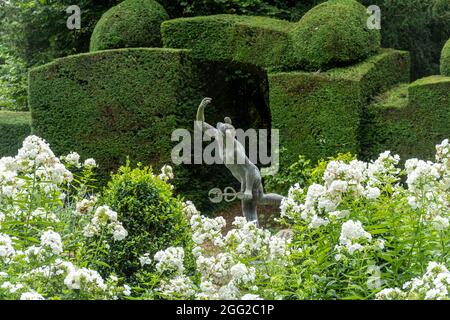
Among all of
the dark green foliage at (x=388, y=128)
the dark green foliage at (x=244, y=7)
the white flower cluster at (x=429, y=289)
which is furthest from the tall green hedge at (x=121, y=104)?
the white flower cluster at (x=429, y=289)

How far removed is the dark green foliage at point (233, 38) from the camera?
11.7m

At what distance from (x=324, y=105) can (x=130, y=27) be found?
389 cm

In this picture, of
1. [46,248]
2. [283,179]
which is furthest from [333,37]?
[46,248]

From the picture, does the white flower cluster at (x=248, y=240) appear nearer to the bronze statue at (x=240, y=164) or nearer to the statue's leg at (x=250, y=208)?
the bronze statue at (x=240, y=164)

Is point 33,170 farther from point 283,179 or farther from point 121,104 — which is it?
point 121,104

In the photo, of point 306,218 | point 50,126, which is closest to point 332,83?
point 50,126

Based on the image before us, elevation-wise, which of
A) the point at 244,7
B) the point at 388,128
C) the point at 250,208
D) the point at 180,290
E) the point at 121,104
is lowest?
the point at 250,208

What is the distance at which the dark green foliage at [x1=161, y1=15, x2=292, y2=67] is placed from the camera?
11695 mm

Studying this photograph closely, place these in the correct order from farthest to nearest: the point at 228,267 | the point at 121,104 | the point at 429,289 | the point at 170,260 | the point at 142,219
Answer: the point at 121,104 → the point at 142,219 → the point at 228,267 → the point at 170,260 → the point at 429,289

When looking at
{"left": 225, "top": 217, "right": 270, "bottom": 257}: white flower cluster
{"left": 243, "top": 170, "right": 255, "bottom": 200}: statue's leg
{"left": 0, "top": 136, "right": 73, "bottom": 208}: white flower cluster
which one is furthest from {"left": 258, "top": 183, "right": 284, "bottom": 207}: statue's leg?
{"left": 225, "top": 217, "right": 270, "bottom": 257}: white flower cluster

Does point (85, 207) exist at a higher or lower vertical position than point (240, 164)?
higher

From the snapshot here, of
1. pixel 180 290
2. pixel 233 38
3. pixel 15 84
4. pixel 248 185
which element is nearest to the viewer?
pixel 180 290

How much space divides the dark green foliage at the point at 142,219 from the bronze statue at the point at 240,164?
2436 millimetres

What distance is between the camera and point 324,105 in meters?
11.0
